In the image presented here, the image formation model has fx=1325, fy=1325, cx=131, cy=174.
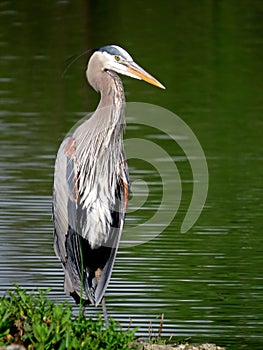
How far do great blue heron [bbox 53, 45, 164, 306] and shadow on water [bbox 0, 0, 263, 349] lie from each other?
566 mm

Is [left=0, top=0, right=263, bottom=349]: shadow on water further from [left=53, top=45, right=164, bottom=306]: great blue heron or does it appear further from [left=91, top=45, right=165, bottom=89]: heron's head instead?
[left=91, top=45, right=165, bottom=89]: heron's head

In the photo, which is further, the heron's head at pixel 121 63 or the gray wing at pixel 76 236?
the heron's head at pixel 121 63

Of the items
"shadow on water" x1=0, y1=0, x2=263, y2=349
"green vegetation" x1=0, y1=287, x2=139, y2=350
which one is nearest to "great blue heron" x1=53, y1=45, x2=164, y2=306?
"shadow on water" x1=0, y1=0, x2=263, y2=349

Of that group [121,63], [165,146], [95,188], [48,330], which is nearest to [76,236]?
[95,188]

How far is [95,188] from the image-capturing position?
292 inches

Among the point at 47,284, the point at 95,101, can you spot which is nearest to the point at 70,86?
the point at 95,101

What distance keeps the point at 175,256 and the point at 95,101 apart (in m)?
6.70

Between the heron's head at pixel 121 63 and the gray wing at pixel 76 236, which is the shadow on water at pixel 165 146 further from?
the heron's head at pixel 121 63

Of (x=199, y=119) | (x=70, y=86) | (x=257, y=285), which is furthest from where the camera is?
(x=70, y=86)

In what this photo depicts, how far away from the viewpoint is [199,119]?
14641 mm

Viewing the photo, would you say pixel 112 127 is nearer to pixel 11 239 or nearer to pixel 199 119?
pixel 11 239

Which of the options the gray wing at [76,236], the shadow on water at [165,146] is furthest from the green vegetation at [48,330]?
the shadow on water at [165,146]

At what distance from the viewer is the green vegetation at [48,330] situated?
5781 millimetres

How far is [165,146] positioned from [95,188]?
590 cm
